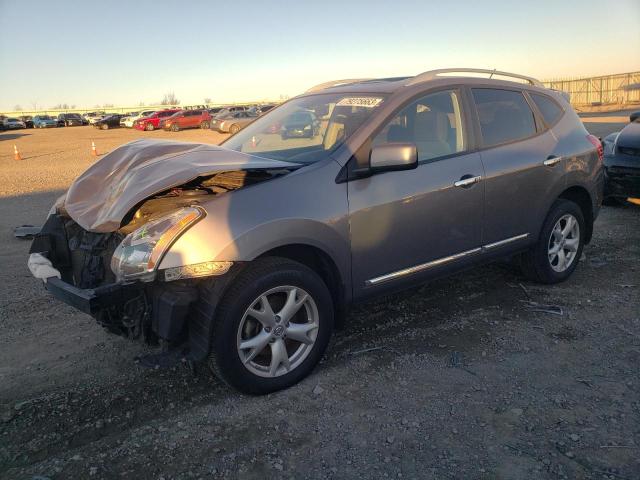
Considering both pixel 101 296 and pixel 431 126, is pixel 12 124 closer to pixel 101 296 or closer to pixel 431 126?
pixel 431 126

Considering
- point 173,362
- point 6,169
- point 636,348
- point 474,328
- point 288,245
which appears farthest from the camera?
point 6,169

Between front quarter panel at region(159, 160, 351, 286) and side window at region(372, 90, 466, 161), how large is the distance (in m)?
0.68

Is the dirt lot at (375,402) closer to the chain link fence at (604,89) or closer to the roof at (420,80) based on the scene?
the roof at (420,80)

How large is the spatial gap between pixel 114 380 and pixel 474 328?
105 inches

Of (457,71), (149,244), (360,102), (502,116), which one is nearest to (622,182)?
Answer: (502,116)

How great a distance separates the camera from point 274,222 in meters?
2.99

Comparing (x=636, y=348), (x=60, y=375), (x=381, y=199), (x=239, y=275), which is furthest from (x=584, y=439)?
(x=60, y=375)

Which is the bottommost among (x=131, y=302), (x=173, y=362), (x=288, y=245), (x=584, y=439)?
(x=584, y=439)

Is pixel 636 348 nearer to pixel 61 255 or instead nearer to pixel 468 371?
pixel 468 371

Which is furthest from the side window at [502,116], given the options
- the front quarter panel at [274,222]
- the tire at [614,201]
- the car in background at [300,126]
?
the tire at [614,201]

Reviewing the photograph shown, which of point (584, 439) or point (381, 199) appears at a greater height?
point (381, 199)

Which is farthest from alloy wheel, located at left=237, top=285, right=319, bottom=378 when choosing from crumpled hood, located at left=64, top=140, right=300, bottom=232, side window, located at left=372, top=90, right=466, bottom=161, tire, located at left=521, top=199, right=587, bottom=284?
tire, located at left=521, top=199, right=587, bottom=284

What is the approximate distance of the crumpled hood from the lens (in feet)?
9.82

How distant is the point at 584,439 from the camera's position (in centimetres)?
269
